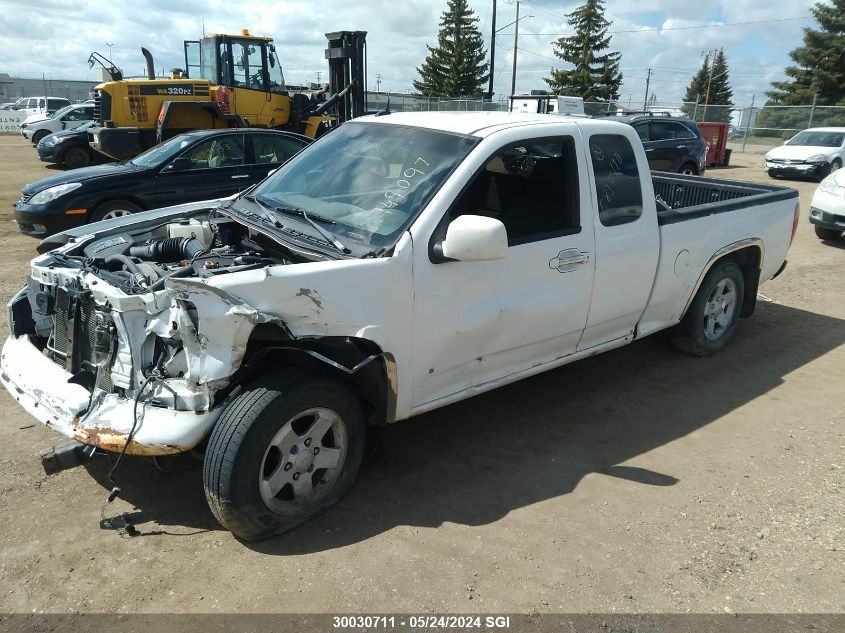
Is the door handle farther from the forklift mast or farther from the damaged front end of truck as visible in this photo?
the forklift mast

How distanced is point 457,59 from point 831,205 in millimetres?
55476

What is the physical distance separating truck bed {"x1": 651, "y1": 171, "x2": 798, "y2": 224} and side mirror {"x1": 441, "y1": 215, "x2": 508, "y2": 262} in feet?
7.42

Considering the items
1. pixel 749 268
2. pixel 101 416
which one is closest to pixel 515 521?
pixel 101 416

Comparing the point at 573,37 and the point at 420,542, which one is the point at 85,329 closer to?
the point at 420,542

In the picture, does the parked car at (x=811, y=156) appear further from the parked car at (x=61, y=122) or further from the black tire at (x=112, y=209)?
the parked car at (x=61, y=122)

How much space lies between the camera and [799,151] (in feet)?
61.4

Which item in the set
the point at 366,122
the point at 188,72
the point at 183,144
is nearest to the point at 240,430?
the point at 366,122

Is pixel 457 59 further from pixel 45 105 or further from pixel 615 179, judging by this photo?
pixel 615 179

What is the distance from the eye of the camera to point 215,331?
112 inches

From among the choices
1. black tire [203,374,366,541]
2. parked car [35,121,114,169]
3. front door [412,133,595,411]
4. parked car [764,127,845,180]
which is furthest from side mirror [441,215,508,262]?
parked car [764,127,845,180]

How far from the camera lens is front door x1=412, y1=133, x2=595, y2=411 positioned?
342 centimetres

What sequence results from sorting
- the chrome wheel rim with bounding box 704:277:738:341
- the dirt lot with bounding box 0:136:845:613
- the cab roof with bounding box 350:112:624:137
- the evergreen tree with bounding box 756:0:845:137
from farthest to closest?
1. the evergreen tree with bounding box 756:0:845:137
2. the chrome wheel rim with bounding box 704:277:738:341
3. the cab roof with bounding box 350:112:624:137
4. the dirt lot with bounding box 0:136:845:613

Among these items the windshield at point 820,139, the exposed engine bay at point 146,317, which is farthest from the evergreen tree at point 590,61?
the exposed engine bay at point 146,317

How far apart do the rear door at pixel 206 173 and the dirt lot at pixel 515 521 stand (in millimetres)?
4850
